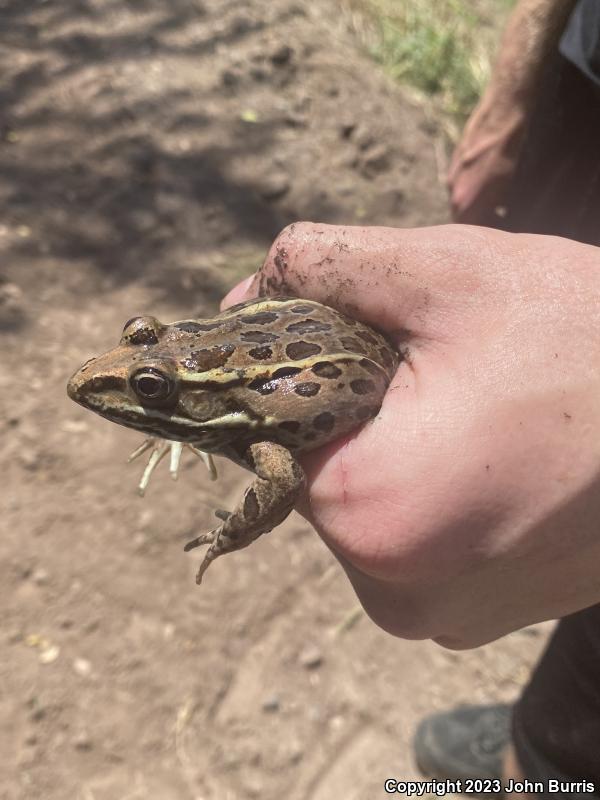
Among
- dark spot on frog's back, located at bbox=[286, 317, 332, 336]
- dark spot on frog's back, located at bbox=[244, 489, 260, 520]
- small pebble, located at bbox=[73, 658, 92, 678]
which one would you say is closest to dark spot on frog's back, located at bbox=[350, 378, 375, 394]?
dark spot on frog's back, located at bbox=[286, 317, 332, 336]

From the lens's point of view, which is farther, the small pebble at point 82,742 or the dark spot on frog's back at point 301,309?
the small pebble at point 82,742

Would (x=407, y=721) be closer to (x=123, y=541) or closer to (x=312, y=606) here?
(x=312, y=606)

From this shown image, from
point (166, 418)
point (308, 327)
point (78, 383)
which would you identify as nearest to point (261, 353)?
point (308, 327)

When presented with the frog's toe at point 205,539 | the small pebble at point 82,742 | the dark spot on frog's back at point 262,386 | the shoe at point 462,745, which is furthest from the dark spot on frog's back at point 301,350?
the shoe at point 462,745

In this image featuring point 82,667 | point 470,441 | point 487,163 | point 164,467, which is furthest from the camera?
point 164,467

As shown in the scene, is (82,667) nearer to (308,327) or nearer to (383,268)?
(308,327)

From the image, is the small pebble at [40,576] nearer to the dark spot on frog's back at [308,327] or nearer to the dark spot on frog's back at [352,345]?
the dark spot on frog's back at [308,327]

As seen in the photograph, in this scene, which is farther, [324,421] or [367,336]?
[367,336]
